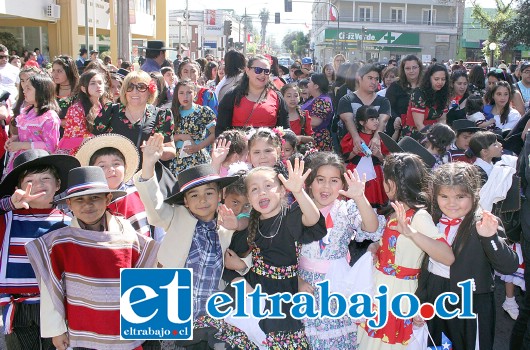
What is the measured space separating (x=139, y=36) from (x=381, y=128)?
37540 millimetres

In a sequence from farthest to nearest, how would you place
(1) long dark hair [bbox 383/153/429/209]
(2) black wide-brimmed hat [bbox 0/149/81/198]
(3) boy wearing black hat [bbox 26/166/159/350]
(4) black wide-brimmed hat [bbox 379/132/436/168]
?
(4) black wide-brimmed hat [bbox 379/132/436/168]
(1) long dark hair [bbox 383/153/429/209]
(2) black wide-brimmed hat [bbox 0/149/81/198]
(3) boy wearing black hat [bbox 26/166/159/350]

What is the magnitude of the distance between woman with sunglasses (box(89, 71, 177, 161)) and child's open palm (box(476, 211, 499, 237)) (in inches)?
109

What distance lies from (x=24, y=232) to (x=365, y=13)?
210 ft

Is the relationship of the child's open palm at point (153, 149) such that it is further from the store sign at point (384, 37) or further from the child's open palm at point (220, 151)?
the store sign at point (384, 37)

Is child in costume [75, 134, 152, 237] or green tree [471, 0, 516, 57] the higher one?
green tree [471, 0, 516, 57]

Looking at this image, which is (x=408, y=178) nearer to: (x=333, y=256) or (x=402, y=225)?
(x=402, y=225)

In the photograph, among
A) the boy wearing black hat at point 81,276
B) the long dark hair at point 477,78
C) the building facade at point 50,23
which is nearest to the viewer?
the boy wearing black hat at point 81,276

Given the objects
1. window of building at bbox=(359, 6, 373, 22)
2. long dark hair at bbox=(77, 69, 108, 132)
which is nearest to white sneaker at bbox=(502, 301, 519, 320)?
long dark hair at bbox=(77, 69, 108, 132)

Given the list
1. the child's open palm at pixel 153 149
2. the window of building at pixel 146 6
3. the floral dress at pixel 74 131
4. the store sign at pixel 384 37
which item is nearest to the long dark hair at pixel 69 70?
the floral dress at pixel 74 131

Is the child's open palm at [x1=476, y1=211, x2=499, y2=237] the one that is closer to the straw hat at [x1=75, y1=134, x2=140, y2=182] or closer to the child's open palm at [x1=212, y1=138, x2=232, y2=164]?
the child's open palm at [x1=212, y1=138, x2=232, y2=164]

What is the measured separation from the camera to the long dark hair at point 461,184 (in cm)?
356

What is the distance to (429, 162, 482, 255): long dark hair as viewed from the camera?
3.56 meters

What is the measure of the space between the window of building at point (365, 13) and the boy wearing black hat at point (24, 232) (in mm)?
63179

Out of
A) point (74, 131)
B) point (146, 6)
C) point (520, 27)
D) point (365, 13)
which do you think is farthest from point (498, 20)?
point (74, 131)
